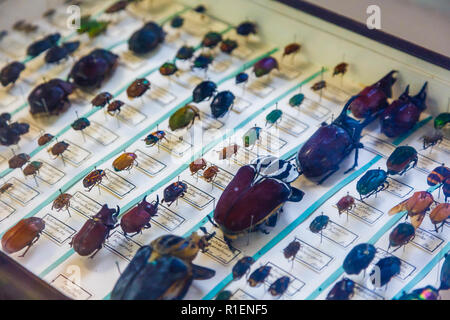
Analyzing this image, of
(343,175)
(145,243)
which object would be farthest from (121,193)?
(343,175)

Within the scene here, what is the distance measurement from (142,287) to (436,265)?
942mm

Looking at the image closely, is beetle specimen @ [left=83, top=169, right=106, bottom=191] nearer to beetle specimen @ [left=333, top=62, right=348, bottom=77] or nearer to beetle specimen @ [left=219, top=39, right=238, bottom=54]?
beetle specimen @ [left=219, top=39, right=238, bottom=54]

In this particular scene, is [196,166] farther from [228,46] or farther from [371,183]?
[228,46]

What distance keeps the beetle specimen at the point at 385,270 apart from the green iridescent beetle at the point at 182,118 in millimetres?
980

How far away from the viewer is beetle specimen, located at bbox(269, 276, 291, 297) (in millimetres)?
2379

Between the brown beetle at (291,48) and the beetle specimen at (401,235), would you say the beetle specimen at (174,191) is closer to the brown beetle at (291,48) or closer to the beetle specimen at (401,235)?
the beetle specimen at (401,235)

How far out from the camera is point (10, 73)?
10.8 feet

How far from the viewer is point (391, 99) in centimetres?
316

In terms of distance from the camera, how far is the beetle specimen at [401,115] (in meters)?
2.90

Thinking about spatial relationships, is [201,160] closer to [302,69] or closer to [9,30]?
[302,69]

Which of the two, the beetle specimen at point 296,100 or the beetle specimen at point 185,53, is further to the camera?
the beetle specimen at point 185,53

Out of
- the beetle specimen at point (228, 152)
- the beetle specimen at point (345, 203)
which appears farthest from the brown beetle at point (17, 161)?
the beetle specimen at point (345, 203)

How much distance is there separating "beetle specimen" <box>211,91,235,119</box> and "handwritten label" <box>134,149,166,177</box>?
1.06 ft

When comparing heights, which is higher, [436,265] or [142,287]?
[142,287]
